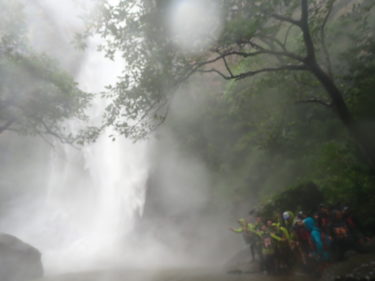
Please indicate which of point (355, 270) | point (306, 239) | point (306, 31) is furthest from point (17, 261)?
point (306, 31)

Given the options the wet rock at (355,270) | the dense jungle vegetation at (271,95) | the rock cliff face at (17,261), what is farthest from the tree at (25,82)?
the wet rock at (355,270)

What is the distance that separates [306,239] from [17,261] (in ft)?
48.4

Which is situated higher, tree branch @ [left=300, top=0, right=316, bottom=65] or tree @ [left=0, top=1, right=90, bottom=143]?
tree @ [left=0, top=1, right=90, bottom=143]

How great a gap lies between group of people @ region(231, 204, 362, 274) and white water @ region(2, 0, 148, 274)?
542 inches

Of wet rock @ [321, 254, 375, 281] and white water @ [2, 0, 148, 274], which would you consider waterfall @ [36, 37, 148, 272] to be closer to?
white water @ [2, 0, 148, 274]

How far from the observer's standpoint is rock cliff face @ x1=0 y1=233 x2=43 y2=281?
15.7 metres

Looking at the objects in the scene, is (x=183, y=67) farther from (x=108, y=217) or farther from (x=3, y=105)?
(x=108, y=217)

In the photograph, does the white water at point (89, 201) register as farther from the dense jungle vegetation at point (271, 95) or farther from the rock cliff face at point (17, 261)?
the dense jungle vegetation at point (271, 95)

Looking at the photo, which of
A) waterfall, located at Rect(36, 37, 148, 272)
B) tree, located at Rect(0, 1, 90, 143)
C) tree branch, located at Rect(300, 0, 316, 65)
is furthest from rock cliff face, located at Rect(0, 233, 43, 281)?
tree branch, located at Rect(300, 0, 316, 65)

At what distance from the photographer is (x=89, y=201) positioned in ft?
Result: 119

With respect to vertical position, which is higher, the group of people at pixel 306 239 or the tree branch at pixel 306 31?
the tree branch at pixel 306 31

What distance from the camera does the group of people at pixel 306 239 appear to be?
7.57 m

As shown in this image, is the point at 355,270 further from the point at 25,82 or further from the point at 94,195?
the point at 94,195

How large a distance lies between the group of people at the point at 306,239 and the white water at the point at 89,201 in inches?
542
